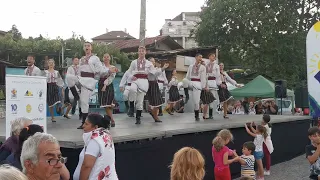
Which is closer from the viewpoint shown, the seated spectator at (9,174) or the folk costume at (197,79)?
the seated spectator at (9,174)

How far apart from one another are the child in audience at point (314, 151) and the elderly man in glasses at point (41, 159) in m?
3.26

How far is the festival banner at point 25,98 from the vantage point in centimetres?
552

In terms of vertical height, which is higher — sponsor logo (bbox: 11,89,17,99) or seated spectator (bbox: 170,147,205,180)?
sponsor logo (bbox: 11,89,17,99)

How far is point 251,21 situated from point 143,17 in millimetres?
13852

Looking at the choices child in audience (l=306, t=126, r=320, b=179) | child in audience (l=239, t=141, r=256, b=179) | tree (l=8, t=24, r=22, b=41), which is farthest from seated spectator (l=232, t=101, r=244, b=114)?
tree (l=8, t=24, r=22, b=41)

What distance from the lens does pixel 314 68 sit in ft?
35.9

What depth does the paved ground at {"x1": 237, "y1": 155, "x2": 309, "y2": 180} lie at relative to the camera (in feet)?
30.2

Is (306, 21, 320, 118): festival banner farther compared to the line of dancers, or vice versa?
(306, 21, 320, 118): festival banner

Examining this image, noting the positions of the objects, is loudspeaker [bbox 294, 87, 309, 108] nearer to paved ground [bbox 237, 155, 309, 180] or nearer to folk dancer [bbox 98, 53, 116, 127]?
paved ground [bbox 237, 155, 309, 180]

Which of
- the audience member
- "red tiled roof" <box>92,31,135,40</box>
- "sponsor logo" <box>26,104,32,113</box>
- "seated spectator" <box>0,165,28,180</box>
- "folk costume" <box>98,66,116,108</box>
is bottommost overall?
the audience member

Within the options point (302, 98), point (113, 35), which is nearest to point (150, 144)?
point (302, 98)

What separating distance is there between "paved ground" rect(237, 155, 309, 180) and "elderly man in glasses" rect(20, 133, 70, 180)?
717 cm

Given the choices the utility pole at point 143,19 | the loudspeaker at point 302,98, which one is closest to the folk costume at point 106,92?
the utility pole at point 143,19

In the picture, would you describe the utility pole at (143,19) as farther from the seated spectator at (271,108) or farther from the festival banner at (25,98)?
the festival banner at (25,98)
